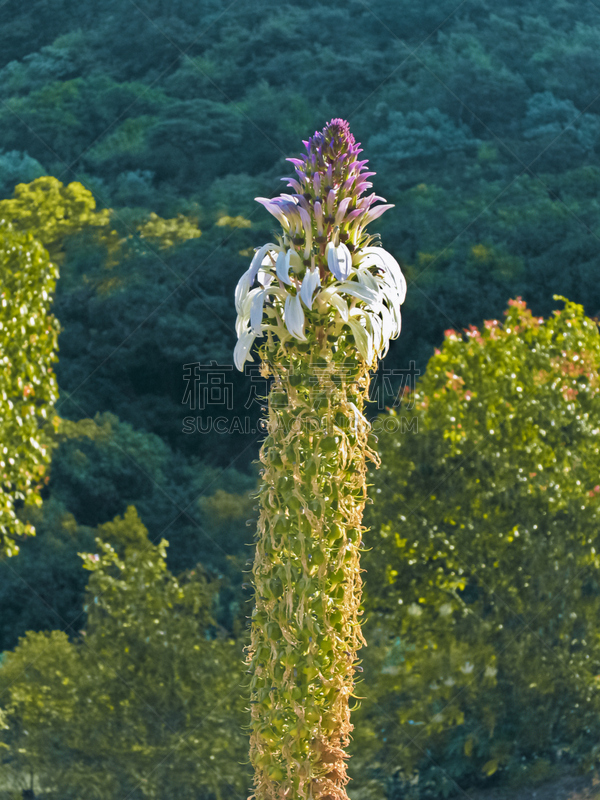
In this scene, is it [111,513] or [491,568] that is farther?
Answer: [111,513]

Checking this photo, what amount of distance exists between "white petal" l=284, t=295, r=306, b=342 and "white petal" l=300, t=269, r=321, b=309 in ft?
0.11

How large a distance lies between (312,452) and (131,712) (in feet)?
15.4

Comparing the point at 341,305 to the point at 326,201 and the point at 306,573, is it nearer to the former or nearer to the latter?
the point at 326,201

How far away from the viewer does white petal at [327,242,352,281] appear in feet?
8.18

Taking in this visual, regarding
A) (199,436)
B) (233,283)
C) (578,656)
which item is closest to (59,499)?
(199,436)

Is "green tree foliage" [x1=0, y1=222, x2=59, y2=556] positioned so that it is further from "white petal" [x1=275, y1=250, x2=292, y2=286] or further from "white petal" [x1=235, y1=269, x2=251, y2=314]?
"white petal" [x1=275, y1=250, x2=292, y2=286]

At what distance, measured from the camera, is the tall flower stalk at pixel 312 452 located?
8.61 ft

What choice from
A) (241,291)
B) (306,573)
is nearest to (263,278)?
(241,291)

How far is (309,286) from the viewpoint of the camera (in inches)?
98.3

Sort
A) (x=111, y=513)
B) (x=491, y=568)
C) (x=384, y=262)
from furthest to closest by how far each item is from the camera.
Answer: (x=111, y=513), (x=491, y=568), (x=384, y=262)

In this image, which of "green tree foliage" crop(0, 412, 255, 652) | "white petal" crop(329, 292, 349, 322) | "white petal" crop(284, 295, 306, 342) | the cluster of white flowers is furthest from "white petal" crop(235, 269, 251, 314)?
"green tree foliage" crop(0, 412, 255, 652)

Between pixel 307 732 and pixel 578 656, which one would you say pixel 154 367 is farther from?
pixel 307 732

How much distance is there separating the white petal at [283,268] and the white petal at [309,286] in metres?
0.06

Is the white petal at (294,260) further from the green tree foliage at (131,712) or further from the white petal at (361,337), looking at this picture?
the green tree foliage at (131,712)
